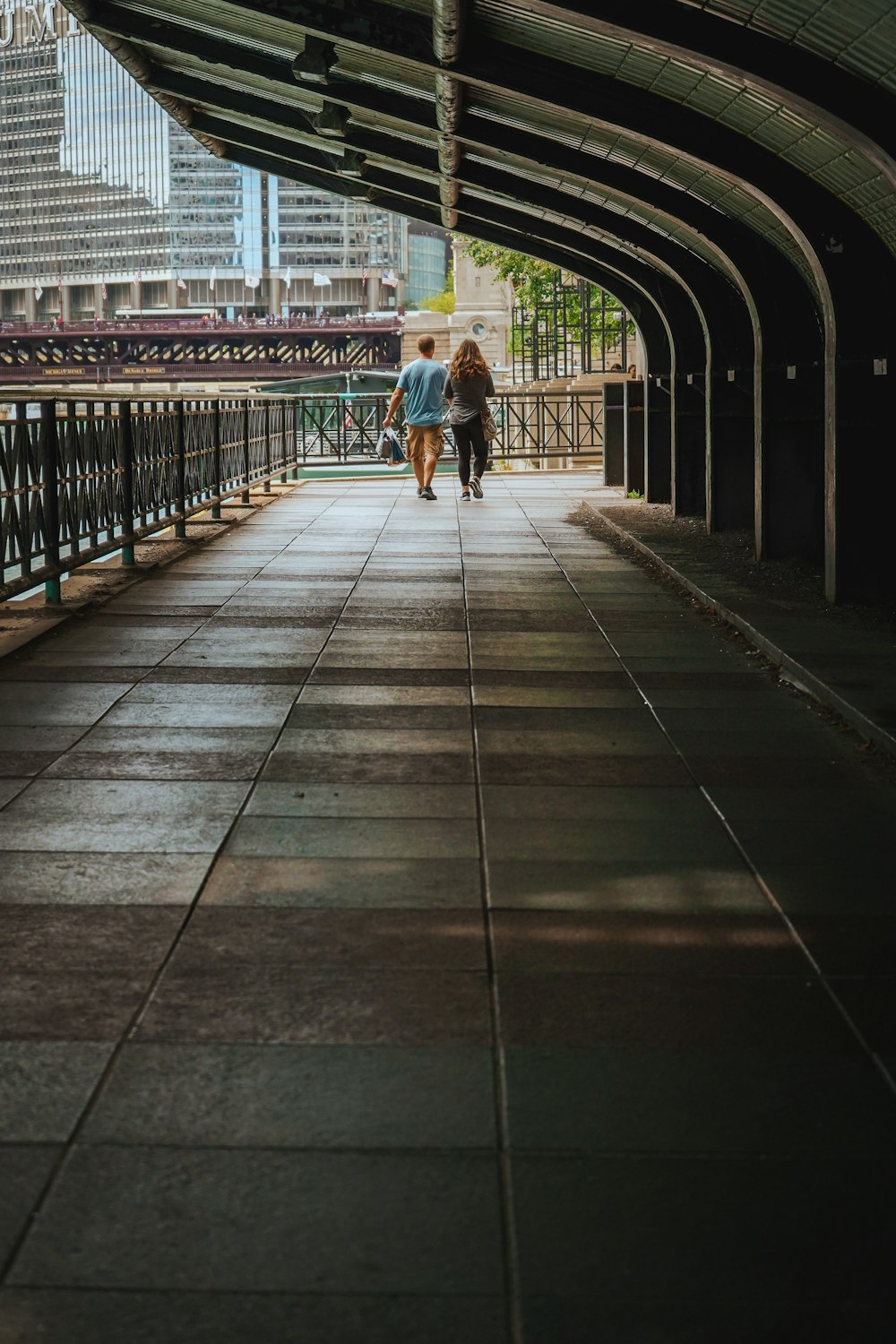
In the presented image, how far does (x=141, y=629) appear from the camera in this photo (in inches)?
413

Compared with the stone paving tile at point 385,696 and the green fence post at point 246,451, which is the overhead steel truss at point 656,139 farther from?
the stone paving tile at point 385,696

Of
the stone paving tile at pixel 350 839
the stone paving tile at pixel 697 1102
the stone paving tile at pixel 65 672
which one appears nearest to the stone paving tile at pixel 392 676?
the stone paving tile at pixel 65 672

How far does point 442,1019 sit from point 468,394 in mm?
18021

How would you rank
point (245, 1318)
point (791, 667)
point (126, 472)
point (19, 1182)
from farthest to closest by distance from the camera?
point (126, 472), point (791, 667), point (19, 1182), point (245, 1318)

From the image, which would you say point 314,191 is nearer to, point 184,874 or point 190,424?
point 190,424

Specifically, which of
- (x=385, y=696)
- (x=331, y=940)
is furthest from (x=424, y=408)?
(x=331, y=940)

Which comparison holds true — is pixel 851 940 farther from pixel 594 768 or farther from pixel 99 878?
pixel 594 768

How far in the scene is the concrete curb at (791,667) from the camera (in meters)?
7.07

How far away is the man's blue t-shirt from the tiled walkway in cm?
1375

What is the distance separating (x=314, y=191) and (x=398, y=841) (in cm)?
16362

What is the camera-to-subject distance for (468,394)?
21.5 meters

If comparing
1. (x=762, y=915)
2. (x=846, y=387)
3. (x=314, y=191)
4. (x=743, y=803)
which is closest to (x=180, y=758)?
(x=743, y=803)

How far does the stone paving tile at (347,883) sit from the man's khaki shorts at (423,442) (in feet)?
57.4

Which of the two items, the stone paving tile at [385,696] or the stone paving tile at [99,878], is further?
the stone paving tile at [385,696]
